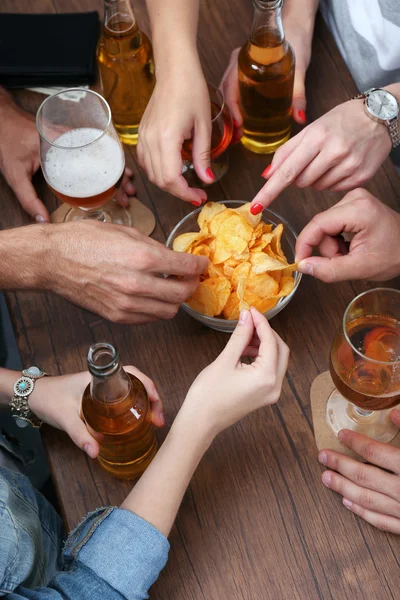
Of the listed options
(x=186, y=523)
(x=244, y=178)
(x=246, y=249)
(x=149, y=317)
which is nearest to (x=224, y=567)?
(x=186, y=523)

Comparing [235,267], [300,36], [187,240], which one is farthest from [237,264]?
[300,36]

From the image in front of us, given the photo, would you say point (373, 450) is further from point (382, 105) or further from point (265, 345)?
point (382, 105)

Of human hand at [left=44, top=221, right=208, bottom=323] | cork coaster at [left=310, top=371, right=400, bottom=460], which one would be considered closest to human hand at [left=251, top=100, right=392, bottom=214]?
human hand at [left=44, top=221, right=208, bottom=323]

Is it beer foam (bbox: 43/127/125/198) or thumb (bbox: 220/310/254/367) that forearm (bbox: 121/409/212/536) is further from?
beer foam (bbox: 43/127/125/198)

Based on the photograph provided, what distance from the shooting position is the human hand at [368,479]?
1075 millimetres

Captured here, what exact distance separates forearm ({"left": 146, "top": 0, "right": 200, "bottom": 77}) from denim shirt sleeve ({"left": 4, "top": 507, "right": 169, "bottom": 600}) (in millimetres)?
898

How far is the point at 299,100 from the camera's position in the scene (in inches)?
56.9

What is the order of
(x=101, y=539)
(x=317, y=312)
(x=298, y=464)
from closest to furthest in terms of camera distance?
(x=101, y=539), (x=298, y=464), (x=317, y=312)

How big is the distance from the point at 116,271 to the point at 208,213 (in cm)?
25

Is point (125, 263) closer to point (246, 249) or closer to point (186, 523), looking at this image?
point (246, 249)

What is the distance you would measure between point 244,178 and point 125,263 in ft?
1.46

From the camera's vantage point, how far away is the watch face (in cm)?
131

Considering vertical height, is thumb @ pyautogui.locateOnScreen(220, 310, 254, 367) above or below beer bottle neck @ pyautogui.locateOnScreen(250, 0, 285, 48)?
below

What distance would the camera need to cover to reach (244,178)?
1.43 metres
